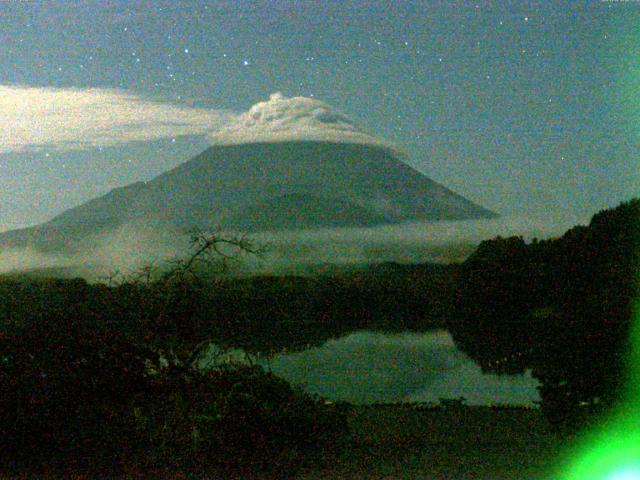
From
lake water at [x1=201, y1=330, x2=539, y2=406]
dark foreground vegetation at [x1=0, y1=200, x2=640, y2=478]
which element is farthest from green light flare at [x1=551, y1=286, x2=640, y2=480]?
lake water at [x1=201, y1=330, x2=539, y2=406]

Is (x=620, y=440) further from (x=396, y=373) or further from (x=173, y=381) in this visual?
(x=396, y=373)

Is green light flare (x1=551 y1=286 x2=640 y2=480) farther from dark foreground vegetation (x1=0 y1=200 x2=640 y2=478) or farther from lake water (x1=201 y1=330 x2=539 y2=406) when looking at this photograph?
lake water (x1=201 y1=330 x2=539 y2=406)

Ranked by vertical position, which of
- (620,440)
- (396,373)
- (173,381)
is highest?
(173,381)

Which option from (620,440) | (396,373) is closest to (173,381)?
(620,440)

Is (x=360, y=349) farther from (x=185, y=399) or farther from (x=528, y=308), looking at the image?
(x=185, y=399)

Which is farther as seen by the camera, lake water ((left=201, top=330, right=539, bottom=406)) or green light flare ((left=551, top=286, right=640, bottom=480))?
lake water ((left=201, top=330, right=539, bottom=406))

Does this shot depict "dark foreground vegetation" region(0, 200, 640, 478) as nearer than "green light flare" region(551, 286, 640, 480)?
No

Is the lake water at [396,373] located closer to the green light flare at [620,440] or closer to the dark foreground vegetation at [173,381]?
the dark foreground vegetation at [173,381]

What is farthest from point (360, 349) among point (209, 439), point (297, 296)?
point (209, 439)

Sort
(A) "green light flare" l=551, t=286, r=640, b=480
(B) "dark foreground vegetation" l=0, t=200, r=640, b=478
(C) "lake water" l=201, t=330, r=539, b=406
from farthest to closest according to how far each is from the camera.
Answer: (C) "lake water" l=201, t=330, r=539, b=406 → (B) "dark foreground vegetation" l=0, t=200, r=640, b=478 → (A) "green light flare" l=551, t=286, r=640, b=480

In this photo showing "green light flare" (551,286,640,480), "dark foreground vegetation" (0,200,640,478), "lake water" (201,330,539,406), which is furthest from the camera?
"lake water" (201,330,539,406)

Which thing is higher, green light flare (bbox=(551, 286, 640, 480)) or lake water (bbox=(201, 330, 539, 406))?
green light flare (bbox=(551, 286, 640, 480))
